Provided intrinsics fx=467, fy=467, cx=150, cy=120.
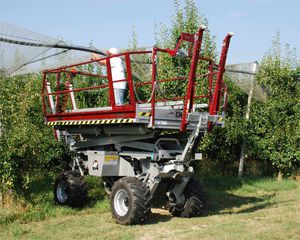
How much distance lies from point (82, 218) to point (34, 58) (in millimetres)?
3200

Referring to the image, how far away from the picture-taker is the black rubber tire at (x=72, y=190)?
31.0ft

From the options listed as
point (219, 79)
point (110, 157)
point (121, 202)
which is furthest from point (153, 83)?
point (121, 202)

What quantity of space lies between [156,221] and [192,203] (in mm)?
782

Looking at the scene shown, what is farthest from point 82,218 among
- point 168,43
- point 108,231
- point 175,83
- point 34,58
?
point 168,43

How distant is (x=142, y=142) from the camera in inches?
344

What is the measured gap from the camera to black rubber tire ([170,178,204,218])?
874cm

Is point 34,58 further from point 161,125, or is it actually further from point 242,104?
point 242,104

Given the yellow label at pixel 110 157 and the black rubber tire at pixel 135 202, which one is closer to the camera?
the black rubber tire at pixel 135 202

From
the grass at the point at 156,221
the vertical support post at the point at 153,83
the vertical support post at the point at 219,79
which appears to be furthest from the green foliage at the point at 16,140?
the vertical support post at the point at 219,79

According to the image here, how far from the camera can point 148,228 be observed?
7.84m

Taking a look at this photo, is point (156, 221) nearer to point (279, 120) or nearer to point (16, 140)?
point (16, 140)

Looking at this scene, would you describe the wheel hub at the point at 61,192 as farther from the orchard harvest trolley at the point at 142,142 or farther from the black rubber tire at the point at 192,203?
the black rubber tire at the point at 192,203

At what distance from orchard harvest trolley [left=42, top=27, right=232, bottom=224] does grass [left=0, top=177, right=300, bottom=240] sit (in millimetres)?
361

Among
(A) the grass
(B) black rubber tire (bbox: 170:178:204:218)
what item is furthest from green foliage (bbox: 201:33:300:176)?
(B) black rubber tire (bbox: 170:178:204:218)
